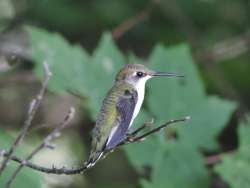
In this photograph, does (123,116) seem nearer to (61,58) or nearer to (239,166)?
(239,166)

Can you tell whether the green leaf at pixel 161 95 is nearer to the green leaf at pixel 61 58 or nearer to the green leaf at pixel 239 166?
the green leaf at pixel 61 58

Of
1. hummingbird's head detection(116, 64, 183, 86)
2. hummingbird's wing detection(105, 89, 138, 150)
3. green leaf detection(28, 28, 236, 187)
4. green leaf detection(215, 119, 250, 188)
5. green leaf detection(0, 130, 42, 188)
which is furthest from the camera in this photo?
green leaf detection(28, 28, 236, 187)

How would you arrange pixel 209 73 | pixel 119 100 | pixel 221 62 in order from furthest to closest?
pixel 221 62
pixel 209 73
pixel 119 100

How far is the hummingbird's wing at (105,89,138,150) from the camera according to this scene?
Result: 2846mm

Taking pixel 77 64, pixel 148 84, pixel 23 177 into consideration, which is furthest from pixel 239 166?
pixel 23 177

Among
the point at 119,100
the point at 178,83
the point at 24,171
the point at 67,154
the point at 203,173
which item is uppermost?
the point at 119,100

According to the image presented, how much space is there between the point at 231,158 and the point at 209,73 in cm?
196

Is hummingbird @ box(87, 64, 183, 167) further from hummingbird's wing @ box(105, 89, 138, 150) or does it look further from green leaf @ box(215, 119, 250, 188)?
green leaf @ box(215, 119, 250, 188)

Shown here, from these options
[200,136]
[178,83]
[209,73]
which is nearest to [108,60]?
[178,83]

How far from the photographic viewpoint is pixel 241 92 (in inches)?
252

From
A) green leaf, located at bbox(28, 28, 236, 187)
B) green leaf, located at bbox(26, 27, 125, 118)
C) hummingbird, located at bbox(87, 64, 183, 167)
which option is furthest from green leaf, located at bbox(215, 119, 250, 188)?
hummingbird, located at bbox(87, 64, 183, 167)

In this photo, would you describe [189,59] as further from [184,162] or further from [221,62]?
[221,62]

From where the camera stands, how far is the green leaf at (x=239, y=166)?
4105 millimetres

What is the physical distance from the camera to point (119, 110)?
10.4 ft
